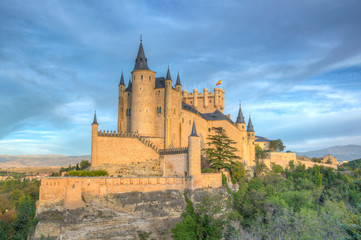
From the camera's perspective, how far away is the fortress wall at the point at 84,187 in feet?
108

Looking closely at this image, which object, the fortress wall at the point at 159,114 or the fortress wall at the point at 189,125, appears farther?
the fortress wall at the point at 189,125

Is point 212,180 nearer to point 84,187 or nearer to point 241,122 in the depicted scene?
point 84,187

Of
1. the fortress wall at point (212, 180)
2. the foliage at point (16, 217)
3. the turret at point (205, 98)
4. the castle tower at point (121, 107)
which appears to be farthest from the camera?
the turret at point (205, 98)

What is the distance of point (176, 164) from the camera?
46.9 meters

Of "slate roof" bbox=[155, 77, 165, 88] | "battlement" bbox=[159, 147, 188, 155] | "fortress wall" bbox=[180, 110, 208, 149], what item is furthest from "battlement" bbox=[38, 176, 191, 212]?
"slate roof" bbox=[155, 77, 165, 88]

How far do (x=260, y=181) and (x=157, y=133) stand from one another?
70.4ft

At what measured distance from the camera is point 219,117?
65438 mm

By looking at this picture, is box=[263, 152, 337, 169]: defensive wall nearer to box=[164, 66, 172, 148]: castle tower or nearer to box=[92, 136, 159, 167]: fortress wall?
box=[164, 66, 172, 148]: castle tower

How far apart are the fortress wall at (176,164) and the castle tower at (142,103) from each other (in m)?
6.10

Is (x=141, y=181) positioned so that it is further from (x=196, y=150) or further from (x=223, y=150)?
(x=223, y=150)

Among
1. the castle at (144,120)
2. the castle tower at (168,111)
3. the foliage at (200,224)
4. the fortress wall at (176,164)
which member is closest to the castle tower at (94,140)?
the castle at (144,120)

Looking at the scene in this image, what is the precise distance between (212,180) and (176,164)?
5450 mm

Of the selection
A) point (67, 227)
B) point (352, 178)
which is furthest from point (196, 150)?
point (352, 178)

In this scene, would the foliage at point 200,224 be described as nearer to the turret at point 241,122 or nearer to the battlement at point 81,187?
the battlement at point 81,187
